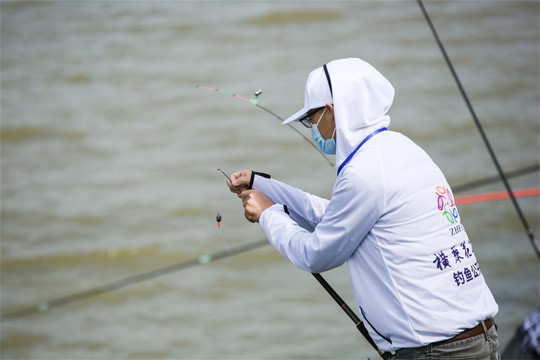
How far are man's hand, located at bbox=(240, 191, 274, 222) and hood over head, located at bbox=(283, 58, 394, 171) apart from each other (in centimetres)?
23

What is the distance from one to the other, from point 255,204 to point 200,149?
321 cm

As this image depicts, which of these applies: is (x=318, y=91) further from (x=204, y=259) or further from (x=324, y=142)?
(x=204, y=259)

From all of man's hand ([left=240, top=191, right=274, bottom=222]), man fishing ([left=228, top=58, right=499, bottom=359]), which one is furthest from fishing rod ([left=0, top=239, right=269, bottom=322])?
man fishing ([left=228, top=58, right=499, bottom=359])

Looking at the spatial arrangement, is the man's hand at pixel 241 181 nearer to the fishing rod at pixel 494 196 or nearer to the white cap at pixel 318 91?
the white cap at pixel 318 91

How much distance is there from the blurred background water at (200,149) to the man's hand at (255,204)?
1775 millimetres

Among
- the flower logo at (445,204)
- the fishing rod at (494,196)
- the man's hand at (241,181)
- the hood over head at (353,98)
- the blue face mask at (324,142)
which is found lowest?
the fishing rod at (494,196)

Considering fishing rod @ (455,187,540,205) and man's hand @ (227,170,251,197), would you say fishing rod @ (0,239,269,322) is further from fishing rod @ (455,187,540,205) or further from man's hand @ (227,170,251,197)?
man's hand @ (227,170,251,197)

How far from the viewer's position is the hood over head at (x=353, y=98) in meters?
1.34

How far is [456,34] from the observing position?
17.4 feet

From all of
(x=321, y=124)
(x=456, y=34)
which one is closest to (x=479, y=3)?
(x=456, y=34)

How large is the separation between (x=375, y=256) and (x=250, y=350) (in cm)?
206

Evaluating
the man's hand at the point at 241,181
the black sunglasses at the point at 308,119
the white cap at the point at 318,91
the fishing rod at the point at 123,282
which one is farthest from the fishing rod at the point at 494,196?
the white cap at the point at 318,91

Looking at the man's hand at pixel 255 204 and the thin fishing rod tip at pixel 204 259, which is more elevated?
the man's hand at pixel 255 204

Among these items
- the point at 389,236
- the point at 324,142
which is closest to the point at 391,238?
the point at 389,236
